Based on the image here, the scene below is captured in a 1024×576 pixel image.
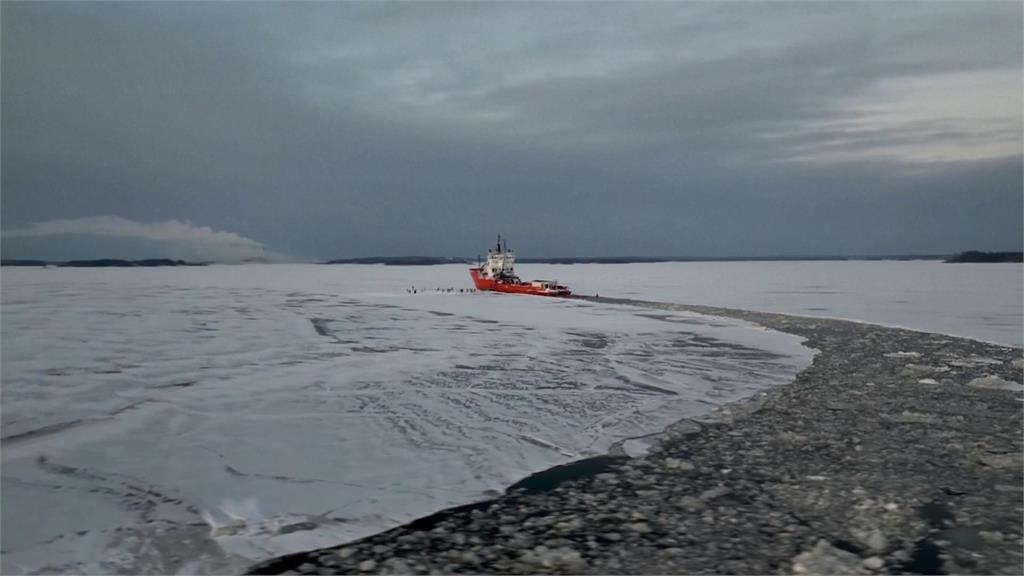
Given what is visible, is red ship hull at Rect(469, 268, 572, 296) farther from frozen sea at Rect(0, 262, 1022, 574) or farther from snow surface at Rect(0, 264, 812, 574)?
snow surface at Rect(0, 264, 812, 574)

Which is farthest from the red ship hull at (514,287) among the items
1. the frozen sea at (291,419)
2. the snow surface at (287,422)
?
the snow surface at (287,422)

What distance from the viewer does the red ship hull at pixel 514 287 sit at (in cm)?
4293

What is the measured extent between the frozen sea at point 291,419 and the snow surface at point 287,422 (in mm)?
28

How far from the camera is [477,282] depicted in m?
50.8

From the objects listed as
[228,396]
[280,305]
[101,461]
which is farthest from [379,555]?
[280,305]

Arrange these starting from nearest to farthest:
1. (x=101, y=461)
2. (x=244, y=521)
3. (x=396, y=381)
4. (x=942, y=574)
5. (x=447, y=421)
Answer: (x=942, y=574)
(x=244, y=521)
(x=101, y=461)
(x=447, y=421)
(x=396, y=381)

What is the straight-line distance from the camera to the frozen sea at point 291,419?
17.4 ft

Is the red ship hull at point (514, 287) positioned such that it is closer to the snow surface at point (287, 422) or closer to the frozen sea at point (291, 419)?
the frozen sea at point (291, 419)

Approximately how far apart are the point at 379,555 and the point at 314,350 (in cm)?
1083

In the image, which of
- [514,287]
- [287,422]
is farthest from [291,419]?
[514,287]

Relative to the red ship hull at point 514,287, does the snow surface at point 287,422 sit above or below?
below

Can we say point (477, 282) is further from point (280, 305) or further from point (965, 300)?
point (965, 300)

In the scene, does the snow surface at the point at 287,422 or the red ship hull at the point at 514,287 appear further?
the red ship hull at the point at 514,287

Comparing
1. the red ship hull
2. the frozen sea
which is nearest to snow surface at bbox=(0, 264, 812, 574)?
the frozen sea
